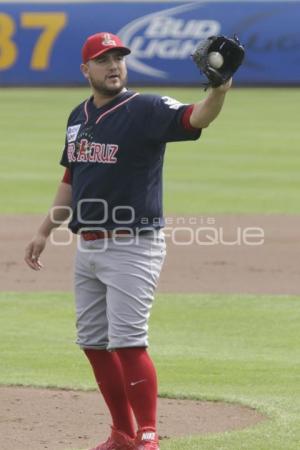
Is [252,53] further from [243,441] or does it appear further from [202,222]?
[243,441]

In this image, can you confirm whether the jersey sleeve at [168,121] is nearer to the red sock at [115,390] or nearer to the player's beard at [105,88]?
the player's beard at [105,88]

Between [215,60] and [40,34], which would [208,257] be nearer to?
[215,60]

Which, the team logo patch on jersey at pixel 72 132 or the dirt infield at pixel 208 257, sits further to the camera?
the dirt infield at pixel 208 257

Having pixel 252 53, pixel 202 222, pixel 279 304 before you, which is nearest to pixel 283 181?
pixel 202 222

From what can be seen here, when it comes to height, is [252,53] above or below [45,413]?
above

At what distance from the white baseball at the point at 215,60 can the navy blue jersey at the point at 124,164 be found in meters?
0.43

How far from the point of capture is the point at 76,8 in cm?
3356

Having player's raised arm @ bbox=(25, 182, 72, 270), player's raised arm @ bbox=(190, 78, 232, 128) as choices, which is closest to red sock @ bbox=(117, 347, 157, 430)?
player's raised arm @ bbox=(25, 182, 72, 270)

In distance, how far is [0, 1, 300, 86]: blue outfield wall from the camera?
1304 inches

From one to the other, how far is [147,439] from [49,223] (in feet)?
4.13

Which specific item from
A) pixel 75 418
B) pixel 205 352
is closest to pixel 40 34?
pixel 205 352

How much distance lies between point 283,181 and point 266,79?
1687cm

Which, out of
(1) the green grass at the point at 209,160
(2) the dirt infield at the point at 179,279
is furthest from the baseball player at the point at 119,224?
(1) the green grass at the point at 209,160

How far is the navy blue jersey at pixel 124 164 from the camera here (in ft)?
18.0
